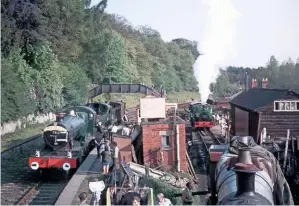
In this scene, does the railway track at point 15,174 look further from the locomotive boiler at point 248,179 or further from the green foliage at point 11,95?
the locomotive boiler at point 248,179

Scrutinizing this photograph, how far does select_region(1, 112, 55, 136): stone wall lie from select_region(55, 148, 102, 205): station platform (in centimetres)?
1092

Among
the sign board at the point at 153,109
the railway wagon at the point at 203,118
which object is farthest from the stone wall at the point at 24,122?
the railway wagon at the point at 203,118

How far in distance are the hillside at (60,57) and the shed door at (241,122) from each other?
13480 millimetres

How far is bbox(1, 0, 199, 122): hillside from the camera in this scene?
28.8 meters

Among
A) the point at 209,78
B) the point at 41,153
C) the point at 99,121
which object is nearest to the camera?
the point at 41,153

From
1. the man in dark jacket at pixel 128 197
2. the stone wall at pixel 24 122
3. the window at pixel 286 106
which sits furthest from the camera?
the stone wall at pixel 24 122

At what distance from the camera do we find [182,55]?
78938 mm

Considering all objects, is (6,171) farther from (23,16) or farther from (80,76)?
(80,76)

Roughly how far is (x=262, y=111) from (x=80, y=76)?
24.3m

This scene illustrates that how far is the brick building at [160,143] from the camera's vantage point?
1745cm

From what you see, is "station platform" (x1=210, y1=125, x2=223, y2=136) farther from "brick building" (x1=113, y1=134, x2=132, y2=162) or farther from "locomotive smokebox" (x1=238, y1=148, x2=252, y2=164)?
"locomotive smokebox" (x1=238, y1=148, x2=252, y2=164)

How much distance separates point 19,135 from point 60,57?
54.7 feet

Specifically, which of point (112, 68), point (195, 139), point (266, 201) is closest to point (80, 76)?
point (112, 68)

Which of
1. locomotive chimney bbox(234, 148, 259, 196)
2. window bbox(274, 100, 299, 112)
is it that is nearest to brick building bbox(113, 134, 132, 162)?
window bbox(274, 100, 299, 112)
